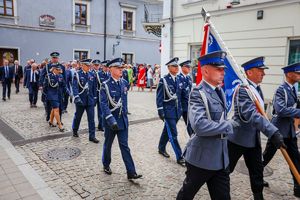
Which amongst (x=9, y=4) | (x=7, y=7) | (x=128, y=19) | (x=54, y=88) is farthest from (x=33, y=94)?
(x=128, y=19)

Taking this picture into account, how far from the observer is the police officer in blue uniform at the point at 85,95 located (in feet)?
A: 22.0

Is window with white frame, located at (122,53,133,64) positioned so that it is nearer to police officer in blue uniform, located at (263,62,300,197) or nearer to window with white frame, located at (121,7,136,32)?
window with white frame, located at (121,7,136,32)

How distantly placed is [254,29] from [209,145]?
8179 millimetres


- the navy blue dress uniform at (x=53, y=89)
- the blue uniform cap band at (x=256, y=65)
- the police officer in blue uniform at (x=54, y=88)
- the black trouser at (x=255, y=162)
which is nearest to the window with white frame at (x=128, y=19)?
the police officer in blue uniform at (x=54, y=88)

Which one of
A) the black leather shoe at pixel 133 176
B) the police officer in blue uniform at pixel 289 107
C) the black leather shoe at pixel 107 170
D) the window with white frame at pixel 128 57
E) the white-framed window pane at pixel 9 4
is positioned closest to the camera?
the police officer in blue uniform at pixel 289 107

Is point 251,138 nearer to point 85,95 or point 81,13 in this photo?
point 85,95

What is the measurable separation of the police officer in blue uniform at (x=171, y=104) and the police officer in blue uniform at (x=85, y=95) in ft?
7.04

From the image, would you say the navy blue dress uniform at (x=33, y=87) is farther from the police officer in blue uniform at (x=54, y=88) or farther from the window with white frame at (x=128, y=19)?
the window with white frame at (x=128, y=19)

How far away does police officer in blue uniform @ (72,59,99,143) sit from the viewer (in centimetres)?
670

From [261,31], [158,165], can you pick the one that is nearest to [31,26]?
[261,31]

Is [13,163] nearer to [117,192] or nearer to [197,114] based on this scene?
[117,192]

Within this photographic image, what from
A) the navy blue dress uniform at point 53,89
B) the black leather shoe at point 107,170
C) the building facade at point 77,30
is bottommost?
the black leather shoe at point 107,170

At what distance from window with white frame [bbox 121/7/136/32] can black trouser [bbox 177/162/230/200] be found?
1035 inches

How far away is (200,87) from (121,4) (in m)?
26.4
